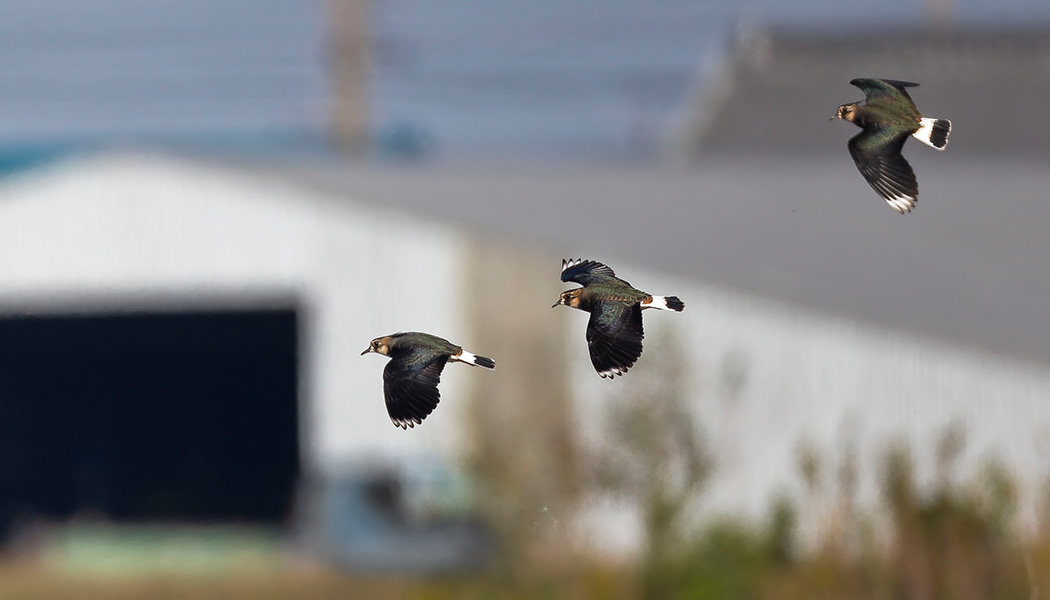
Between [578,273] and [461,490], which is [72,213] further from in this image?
[578,273]

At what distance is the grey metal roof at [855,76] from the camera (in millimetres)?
42188

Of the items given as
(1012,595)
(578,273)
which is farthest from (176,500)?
(578,273)

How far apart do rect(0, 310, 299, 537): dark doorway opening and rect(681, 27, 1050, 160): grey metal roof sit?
1358 cm

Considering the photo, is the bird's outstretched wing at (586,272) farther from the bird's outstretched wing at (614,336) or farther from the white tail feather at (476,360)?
the white tail feather at (476,360)

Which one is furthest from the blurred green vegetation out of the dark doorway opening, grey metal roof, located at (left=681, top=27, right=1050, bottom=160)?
grey metal roof, located at (left=681, top=27, right=1050, bottom=160)

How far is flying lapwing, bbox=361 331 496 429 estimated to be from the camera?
7.63 ft

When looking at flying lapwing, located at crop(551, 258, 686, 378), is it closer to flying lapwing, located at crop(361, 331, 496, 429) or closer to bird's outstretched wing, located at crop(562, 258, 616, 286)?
bird's outstretched wing, located at crop(562, 258, 616, 286)

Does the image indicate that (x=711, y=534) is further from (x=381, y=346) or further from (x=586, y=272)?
(x=381, y=346)

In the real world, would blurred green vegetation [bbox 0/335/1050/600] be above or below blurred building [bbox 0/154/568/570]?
below

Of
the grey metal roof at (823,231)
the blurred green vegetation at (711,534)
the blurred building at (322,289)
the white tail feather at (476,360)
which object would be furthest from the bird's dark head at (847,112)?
the blurred building at (322,289)

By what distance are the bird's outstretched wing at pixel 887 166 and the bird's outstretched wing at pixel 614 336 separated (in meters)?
0.35

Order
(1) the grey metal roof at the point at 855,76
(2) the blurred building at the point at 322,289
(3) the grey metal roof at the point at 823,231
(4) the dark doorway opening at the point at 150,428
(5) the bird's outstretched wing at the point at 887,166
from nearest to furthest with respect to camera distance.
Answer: (5) the bird's outstretched wing at the point at 887,166 < (3) the grey metal roof at the point at 823,231 < (2) the blurred building at the point at 322,289 < (1) the grey metal roof at the point at 855,76 < (4) the dark doorway opening at the point at 150,428

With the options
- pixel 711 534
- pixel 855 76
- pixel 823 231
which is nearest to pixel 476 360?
pixel 711 534

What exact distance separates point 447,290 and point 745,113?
60.0ft
